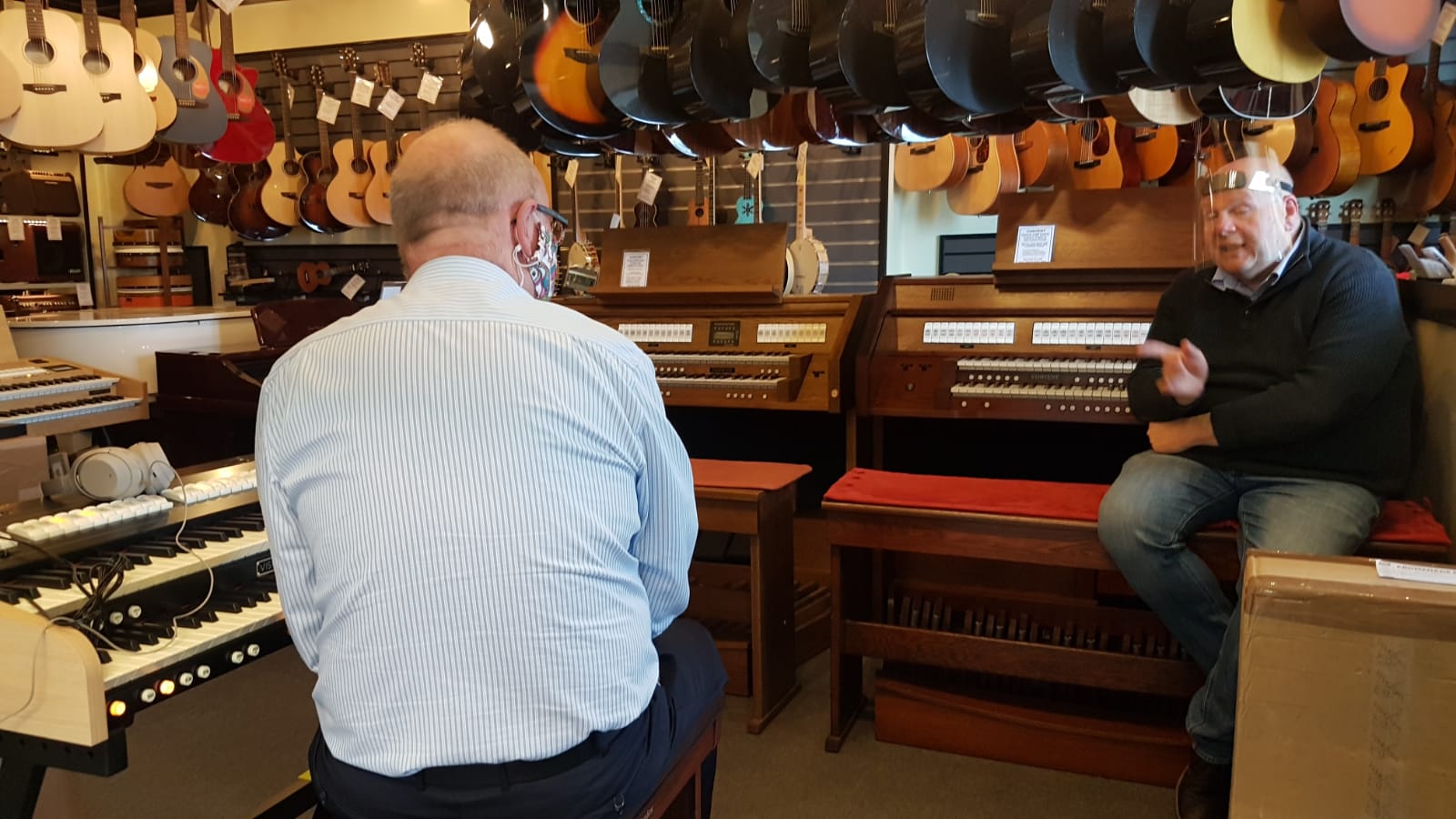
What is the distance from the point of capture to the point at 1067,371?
120 inches

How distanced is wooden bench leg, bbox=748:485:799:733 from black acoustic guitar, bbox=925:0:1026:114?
1.14 m

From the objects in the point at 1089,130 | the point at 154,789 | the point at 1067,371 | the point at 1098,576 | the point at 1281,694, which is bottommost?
the point at 154,789

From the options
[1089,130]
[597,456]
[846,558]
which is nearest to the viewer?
[597,456]

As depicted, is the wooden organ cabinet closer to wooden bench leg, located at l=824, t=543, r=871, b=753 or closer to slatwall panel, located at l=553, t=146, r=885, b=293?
wooden bench leg, located at l=824, t=543, r=871, b=753

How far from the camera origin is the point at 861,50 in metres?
2.32

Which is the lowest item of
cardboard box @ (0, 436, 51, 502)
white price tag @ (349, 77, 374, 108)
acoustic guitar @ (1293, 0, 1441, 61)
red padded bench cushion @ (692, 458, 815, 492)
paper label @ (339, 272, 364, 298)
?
cardboard box @ (0, 436, 51, 502)

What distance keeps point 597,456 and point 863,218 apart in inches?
179

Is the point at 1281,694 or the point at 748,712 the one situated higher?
the point at 1281,694

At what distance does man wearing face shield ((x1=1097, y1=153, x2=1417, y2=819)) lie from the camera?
86.2 inches

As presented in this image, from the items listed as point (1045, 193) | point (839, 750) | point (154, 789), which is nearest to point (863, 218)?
point (1045, 193)

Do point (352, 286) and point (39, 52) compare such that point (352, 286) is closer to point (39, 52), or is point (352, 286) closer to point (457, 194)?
point (39, 52)

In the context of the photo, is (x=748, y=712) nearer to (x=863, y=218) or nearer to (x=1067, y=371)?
(x=1067, y=371)

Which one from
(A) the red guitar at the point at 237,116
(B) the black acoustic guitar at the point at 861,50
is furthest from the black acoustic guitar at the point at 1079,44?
(A) the red guitar at the point at 237,116

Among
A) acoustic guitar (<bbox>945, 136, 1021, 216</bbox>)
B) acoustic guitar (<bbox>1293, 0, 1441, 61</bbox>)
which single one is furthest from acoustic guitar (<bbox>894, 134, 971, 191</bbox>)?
acoustic guitar (<bbox>1293, 0, 1441, 61</bbox>)
